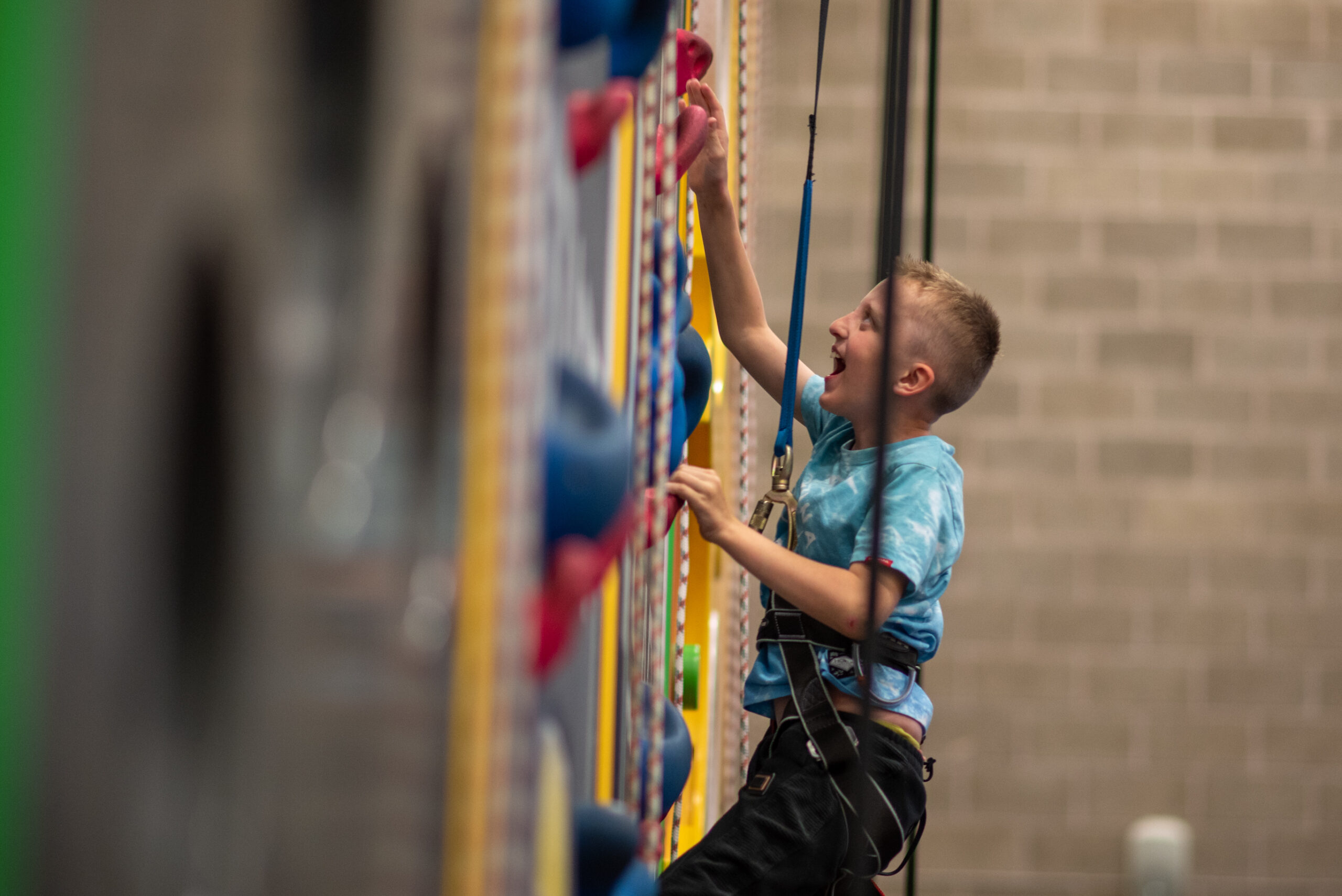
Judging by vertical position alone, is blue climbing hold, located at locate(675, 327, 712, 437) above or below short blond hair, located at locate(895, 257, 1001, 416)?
below

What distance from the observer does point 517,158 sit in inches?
12.5

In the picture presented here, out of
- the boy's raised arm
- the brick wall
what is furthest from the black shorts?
the brick wall

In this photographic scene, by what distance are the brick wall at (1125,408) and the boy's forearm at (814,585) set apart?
6.01 ft

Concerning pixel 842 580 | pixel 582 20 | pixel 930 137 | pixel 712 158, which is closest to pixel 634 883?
pixel 582 20

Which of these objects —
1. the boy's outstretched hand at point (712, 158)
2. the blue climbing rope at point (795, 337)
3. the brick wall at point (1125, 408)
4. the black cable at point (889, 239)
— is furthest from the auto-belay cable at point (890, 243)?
the brick wall at point (1125, 408)

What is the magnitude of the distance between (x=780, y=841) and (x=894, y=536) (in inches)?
11.4

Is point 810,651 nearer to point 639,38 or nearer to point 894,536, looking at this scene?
point 894,536

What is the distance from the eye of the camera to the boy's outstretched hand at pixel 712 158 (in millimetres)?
1168

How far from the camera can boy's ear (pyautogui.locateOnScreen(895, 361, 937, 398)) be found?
128 centimetres

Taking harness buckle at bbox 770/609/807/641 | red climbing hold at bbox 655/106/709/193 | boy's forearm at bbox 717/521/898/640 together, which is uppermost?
red climbing hold at bbox 655/106/709/193

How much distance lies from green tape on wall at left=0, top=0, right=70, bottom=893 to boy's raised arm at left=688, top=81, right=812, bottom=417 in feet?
2.93

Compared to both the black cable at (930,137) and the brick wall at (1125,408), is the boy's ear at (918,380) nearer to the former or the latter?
the black cable at (930,137)

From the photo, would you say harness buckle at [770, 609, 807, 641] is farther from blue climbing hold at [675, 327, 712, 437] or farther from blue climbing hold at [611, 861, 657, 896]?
blue climbing hold at [611, 861, 657, 896]

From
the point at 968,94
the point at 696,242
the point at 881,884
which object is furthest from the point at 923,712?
the point at 968,94
